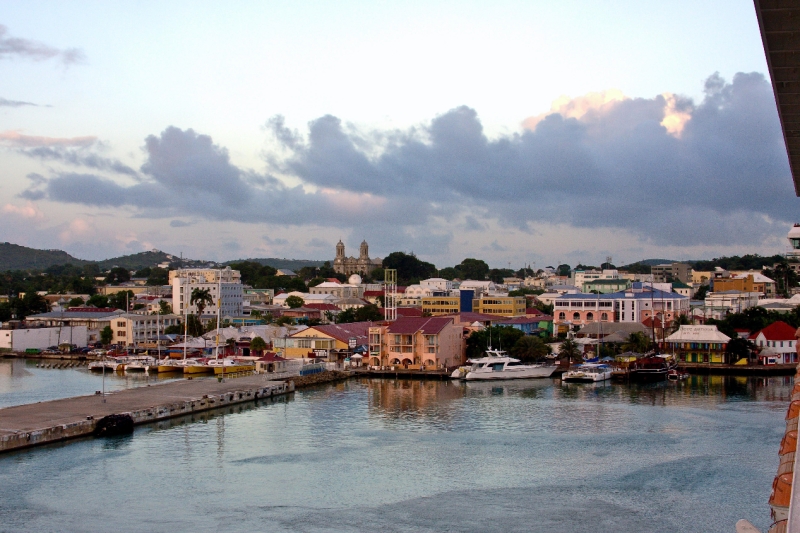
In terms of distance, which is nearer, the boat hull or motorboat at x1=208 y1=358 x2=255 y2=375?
the boat hull

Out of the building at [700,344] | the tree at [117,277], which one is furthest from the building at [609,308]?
the tree at [117,277]

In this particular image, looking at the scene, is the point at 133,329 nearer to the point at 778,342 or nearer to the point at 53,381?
the point at 53,381

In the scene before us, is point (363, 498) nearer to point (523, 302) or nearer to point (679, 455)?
point (679, 455)

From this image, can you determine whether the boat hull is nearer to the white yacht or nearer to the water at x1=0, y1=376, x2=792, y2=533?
the white yacht

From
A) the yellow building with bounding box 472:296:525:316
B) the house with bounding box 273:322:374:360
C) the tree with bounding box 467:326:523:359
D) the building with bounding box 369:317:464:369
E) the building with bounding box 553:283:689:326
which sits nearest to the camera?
the building with bounding box 369:317:464:369

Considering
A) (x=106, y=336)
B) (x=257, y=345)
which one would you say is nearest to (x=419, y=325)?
(x=257, y=345)

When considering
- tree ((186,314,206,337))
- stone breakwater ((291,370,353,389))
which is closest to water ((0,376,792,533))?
stone breakwater ((291,370,353,389))
